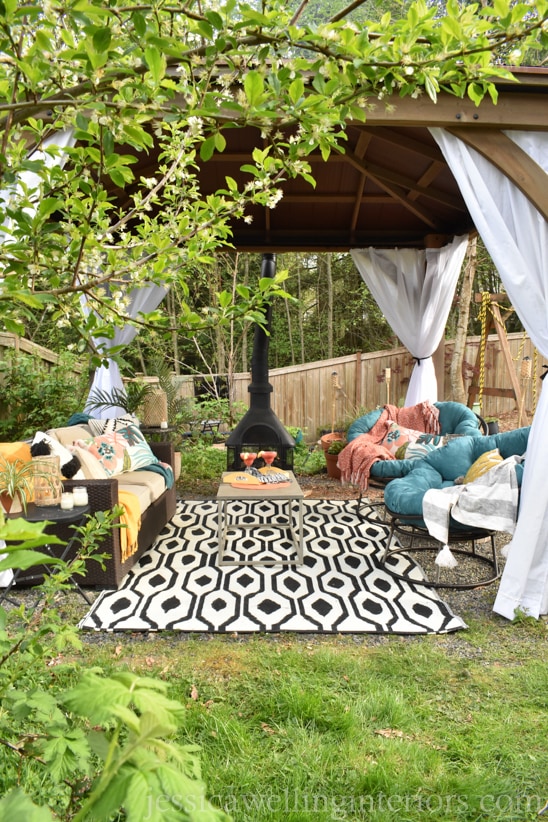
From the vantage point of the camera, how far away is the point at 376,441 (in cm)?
535

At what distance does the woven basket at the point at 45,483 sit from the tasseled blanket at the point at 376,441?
95.2 inches

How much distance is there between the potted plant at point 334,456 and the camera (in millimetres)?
6562

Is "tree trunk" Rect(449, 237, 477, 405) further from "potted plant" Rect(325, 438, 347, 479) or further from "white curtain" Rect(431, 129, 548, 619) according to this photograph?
"white curtain" Rect(431, 129, 548, 619)

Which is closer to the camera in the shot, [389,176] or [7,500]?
[7,500]

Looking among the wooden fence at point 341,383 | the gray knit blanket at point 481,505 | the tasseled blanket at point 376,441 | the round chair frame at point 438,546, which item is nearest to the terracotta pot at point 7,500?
the round chair frame at point 438,546

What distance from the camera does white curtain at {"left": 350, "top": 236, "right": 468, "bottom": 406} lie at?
619 cm

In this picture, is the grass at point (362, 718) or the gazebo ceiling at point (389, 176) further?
the gazebo ceiling at point (389, 176)

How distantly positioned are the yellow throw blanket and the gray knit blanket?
169 centimetres

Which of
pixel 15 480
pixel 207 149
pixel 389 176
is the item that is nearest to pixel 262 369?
pixel 389 176

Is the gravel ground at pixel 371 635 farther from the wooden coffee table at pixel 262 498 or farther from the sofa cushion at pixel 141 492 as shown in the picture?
the wooden coffee table at pixel 262 498

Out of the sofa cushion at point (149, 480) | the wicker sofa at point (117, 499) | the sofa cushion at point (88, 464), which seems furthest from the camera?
the sofa cushion at point (149, 480)

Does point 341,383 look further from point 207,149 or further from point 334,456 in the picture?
point 207,149

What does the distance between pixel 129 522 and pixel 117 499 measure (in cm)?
15

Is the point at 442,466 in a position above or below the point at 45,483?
below
